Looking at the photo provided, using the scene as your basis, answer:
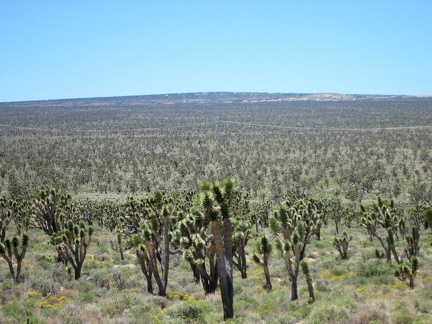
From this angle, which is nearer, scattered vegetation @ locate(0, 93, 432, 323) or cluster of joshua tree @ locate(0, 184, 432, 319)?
cluster of joshua tree @ locate(0, 184, 432, 319)

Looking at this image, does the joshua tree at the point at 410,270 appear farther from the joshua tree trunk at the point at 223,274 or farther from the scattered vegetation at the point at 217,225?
the joshua tree trunk at the point at 223,274

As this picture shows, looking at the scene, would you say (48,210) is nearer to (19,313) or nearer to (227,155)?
(19,313)

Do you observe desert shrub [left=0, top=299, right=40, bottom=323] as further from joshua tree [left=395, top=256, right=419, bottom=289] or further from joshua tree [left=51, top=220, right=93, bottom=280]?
joshua tree [left=395, top=256, right=419, bottom=289]

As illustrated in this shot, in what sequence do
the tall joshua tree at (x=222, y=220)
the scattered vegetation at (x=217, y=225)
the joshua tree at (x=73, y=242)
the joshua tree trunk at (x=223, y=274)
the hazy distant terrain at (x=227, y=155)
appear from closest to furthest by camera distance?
the tall joshua tree at (x=222, y=220) → the joshua tree trunk at (x=223, y=274) → the scattered vegetation at (x=217, y=225) → the joshua tree at (x=73, y=242) → the hazy distant terrain at (x=227, y=155)

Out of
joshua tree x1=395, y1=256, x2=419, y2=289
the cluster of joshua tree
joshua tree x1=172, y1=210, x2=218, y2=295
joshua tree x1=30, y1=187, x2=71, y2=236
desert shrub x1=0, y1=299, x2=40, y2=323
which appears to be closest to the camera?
desert shrub x1=0, y1=299, x2=40, y2=323

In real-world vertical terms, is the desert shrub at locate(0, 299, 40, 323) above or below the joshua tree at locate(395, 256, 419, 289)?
above

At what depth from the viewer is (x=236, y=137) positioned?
13025 cm

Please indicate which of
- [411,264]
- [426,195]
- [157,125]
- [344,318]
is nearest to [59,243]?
[344,318]

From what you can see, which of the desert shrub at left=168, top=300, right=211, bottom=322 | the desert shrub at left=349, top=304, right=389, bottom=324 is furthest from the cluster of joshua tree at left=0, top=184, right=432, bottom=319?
the desert shrub at left=349, top=304, right=389, bottom=324

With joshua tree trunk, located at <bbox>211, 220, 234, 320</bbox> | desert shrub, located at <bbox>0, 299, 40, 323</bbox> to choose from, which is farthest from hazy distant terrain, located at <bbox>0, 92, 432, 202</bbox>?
desert shrub, located at <bbox>0, 299, 40, 323</bbox>

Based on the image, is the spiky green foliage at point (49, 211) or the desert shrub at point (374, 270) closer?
the desert shrub at point (374, 270)

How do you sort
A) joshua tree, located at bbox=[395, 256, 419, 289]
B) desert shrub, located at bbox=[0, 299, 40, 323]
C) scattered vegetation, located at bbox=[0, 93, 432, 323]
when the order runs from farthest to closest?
joshua tree, located at bbox=[395, 256, 419, 289]
scattered vegetation, located at bbox=[0, 93, 432, 323]
desert shrub, located at bbox=[0, 299, 40, 323]

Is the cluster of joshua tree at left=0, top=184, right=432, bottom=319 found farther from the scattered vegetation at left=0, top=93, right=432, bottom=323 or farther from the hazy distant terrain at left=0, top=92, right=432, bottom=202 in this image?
the hazy distant terrain at left=0, top=92, right=432, bottom=202

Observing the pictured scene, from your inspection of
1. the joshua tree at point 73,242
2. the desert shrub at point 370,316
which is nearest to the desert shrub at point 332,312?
the desert shrub at point 370,316
